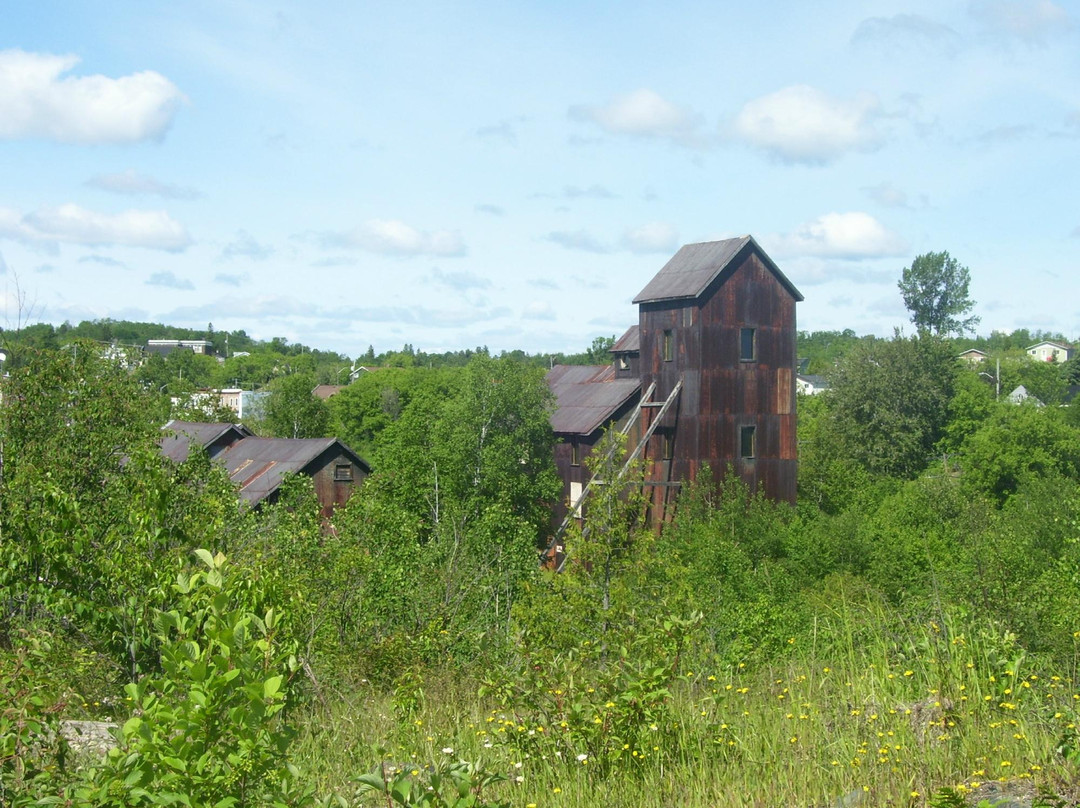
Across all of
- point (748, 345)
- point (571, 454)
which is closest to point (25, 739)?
point (748, 345)

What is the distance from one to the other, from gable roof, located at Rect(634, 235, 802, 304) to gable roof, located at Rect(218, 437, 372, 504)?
1178 cm

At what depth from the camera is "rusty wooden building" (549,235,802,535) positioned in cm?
3341

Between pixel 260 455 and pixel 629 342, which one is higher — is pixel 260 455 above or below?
below

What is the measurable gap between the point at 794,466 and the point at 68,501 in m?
30.1

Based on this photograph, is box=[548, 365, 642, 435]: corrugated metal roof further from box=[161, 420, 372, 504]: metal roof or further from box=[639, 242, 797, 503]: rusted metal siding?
box=[161, 420, 372, 504]: metal roof

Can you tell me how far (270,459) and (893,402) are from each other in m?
33.9

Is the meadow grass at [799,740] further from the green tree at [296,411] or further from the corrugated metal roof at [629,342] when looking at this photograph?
the green tree at [296,411]

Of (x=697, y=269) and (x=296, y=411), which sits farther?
(x=296, y=411)

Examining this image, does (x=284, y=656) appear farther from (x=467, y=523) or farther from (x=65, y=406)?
(x=467, y=523)

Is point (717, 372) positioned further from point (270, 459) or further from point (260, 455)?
point (260, 455)

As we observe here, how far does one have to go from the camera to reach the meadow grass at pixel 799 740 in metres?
5.10

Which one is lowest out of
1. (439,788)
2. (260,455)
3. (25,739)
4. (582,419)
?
(25,739)

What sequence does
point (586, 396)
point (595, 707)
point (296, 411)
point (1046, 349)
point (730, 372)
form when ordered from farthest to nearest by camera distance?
1. point (1046, 349)
2. point (296, 411)
3. point (586, 396)
4. point (730, 372)
5. point (595, 707)

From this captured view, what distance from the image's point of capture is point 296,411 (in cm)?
6141
